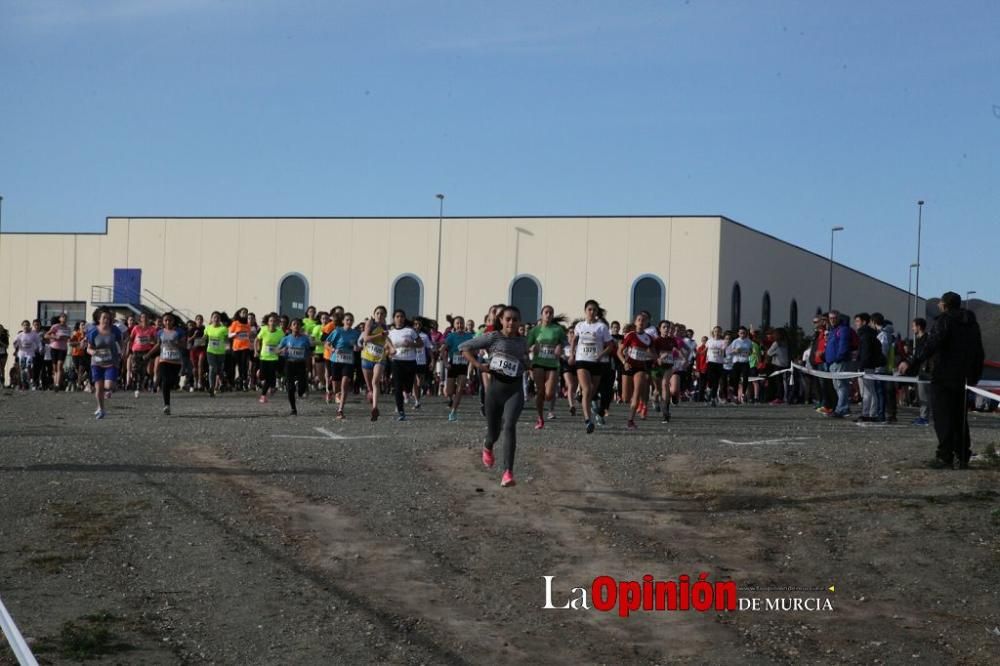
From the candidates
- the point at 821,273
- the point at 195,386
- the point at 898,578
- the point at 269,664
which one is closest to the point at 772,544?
the point at 898,578

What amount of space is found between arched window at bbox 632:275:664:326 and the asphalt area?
44626mm

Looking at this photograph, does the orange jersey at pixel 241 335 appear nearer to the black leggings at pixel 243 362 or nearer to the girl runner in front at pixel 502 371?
the black leggings at pixel 243 362

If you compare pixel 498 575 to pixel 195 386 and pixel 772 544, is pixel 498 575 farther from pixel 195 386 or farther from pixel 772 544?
pixel 195 386

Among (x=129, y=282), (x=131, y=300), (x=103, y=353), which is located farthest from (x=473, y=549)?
(x=129, y=282)

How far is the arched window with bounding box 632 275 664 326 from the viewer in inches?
2411

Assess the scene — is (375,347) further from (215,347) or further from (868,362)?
(215,347)

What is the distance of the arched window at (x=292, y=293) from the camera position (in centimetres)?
6562

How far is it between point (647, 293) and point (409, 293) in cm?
1082

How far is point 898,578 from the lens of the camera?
9.38m

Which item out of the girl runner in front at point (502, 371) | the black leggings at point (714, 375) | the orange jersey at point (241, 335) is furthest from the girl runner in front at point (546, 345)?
the orange jersey at point (241, 335)

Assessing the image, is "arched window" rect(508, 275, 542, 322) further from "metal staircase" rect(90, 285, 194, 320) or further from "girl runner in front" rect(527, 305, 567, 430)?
"girl runner in front" rect(527, 305, 567, 430)

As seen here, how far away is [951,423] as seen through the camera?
1395cm

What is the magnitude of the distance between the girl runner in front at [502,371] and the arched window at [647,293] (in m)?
48.1

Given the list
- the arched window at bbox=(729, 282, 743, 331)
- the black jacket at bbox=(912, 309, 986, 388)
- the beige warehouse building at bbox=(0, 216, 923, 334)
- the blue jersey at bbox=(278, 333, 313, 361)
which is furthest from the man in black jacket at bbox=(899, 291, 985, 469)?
the arched window at bbox=(729, 282, 743, 331)
